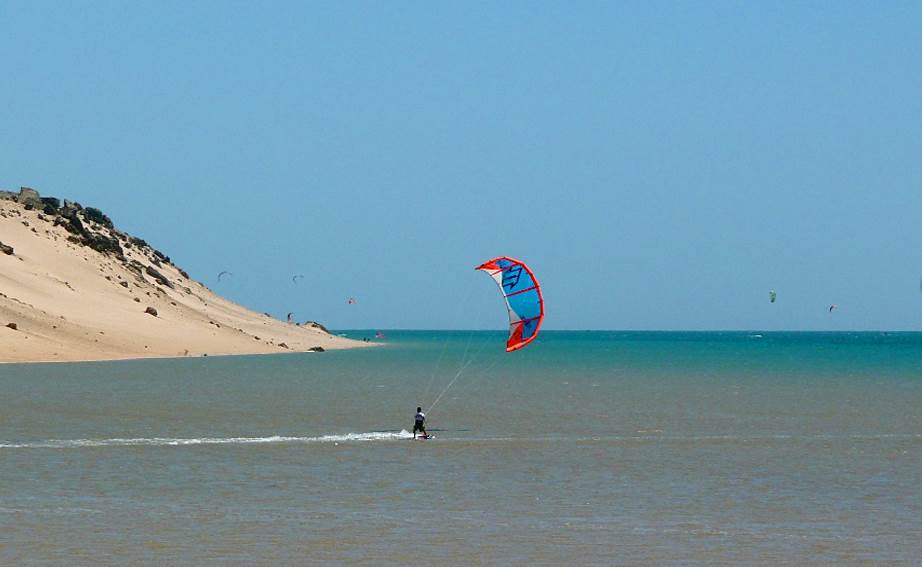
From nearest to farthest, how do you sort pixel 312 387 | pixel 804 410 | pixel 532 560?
pixel 532 560 < pixel 804 410 < pixel 312 387

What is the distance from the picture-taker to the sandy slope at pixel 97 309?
85500 millimetres

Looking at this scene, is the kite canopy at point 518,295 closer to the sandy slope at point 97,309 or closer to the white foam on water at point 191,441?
the white foam on water at point 191,441

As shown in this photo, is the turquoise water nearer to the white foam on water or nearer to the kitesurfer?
the white foam on water

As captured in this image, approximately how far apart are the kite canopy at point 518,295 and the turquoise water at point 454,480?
271 cm

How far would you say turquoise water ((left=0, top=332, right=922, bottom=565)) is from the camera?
17844mm

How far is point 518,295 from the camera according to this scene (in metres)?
33.5

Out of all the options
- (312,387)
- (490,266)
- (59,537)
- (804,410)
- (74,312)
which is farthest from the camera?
(74,312)

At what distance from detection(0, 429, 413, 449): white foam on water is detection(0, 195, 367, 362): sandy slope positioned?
157 feet

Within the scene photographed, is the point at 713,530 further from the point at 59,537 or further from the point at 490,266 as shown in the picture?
the point at 490,266

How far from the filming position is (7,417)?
38.6 metres

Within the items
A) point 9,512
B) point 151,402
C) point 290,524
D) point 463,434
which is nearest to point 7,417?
point 151,402

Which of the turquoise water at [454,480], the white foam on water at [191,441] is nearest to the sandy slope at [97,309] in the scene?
the turquoise water at [454,480]

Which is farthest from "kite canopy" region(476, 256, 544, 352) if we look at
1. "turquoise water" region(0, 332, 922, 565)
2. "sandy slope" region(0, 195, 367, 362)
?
"sandy slope" region(0, 195, 367, 362)

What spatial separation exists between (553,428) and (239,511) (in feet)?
57.5
